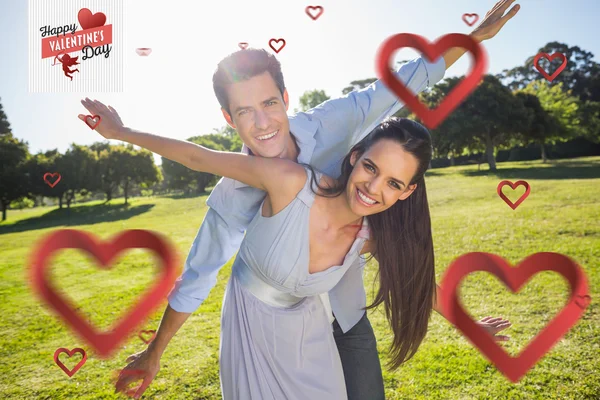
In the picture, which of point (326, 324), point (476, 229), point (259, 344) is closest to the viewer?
point (259, 344)

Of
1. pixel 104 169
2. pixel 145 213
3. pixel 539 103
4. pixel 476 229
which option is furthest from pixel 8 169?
pixel 539 103

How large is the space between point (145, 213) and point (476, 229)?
22428mm

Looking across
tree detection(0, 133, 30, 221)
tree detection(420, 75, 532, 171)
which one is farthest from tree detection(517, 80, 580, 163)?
tree detection(0, 133, 30, 221)

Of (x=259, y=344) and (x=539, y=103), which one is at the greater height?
(x=539, y=103)

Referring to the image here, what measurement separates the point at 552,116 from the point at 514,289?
39.0m

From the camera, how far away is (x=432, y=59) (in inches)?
79.0

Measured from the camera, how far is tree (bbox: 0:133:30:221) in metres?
31.6

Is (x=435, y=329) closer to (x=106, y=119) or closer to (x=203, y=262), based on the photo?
(x=203, y=262)

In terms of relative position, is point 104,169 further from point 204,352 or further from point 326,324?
point 326,324

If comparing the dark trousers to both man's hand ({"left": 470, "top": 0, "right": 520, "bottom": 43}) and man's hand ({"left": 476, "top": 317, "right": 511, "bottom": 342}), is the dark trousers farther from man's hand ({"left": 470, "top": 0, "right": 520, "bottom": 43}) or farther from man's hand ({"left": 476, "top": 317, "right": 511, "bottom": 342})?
man's hand ({"left": 470, "top": 0, "right": 520, "bottom": 43})

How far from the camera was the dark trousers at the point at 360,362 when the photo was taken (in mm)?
2715

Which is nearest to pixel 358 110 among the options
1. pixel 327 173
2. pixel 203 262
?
pixel 327 173

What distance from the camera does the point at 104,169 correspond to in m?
36.8

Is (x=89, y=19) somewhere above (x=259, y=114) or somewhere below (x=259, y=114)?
above
